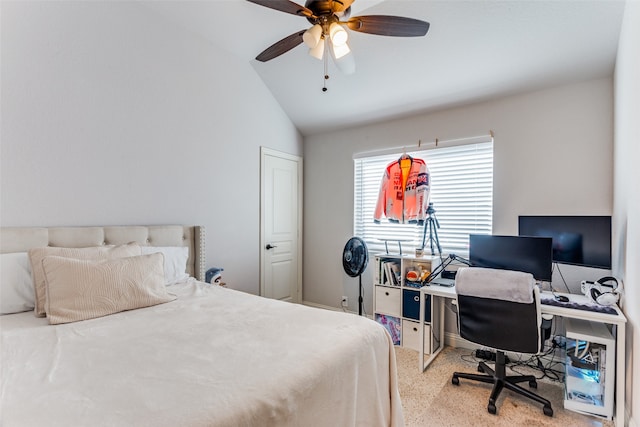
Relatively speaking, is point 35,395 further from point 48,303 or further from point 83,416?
point 48,303

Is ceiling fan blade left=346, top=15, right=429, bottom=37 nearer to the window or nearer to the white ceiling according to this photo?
the white ceiling

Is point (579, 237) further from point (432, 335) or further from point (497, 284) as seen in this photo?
point (432, 335)

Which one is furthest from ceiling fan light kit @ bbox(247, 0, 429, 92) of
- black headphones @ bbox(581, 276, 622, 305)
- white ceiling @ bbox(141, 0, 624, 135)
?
black headphones @ bbox(581, 276, 622, 305)

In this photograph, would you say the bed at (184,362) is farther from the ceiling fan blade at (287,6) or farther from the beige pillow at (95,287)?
the ceiling fan blade at (287,6)

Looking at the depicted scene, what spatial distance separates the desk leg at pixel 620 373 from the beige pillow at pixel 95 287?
9.01 feet

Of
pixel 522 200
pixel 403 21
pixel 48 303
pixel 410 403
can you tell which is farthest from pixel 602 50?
pixel 48 303

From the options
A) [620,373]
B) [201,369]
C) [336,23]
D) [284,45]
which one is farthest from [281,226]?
[620,373]

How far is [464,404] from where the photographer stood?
209cm

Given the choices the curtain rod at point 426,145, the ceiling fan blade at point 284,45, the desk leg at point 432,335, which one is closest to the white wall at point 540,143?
the curtain rod at point 426,145

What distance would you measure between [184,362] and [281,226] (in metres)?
2.74

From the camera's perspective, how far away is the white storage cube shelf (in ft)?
9.67

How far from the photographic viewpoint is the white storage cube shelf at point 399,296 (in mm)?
2947

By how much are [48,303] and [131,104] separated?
5.24ft

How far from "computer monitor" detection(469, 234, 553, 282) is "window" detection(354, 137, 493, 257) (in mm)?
387
